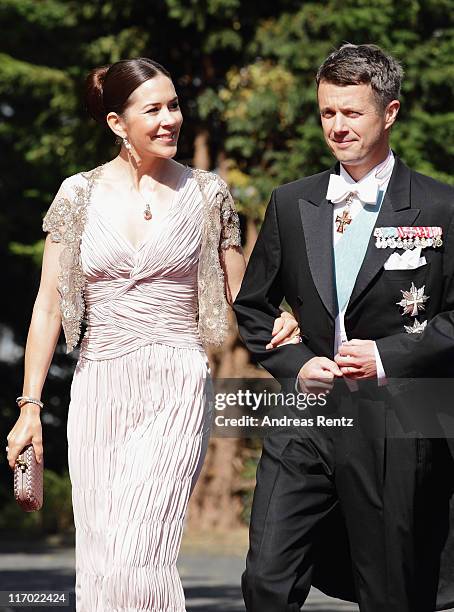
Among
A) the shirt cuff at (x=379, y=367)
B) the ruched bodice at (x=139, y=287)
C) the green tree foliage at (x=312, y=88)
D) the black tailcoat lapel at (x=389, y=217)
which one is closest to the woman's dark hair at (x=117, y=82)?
the ruched bodice at (x=139, y=287)

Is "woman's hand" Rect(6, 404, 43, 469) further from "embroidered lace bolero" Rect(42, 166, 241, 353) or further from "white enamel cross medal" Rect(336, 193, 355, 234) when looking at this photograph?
"white enamel cross medal" Rect(336, 193, 355, 234)

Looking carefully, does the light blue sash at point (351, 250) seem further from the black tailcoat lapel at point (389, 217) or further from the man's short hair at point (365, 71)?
the man's short hair at point (365, 71)

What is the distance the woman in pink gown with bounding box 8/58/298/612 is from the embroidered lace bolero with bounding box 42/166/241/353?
0.01 m

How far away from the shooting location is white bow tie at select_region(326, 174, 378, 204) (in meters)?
5.60

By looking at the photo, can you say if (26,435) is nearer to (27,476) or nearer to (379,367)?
(27,476)

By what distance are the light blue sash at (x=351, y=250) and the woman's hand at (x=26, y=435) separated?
4.29ft

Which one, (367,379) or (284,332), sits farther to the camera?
(284,332)

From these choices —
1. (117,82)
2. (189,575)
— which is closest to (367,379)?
(117,82)

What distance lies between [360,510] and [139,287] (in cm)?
126

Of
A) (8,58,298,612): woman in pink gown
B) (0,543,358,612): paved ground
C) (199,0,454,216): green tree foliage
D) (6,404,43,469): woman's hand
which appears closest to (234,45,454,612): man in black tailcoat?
(8,58,298,612): woman in pink gown

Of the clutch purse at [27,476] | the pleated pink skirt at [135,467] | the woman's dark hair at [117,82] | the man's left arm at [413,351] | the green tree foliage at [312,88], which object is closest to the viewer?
the man's left arm at [413,351]

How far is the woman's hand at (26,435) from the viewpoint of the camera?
599 centimetres

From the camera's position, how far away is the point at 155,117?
6082 millimetres

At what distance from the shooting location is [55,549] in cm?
1731
